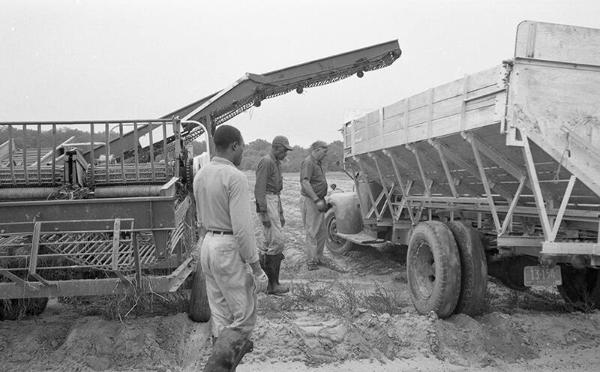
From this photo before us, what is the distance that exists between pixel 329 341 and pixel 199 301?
1300mm

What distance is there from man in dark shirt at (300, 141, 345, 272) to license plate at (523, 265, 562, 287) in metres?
4.03

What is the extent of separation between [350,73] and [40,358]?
7.07 meters

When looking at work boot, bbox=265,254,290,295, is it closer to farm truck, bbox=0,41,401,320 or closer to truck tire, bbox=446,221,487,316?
farm truck, bbox=0,41,401,320

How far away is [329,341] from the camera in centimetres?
479

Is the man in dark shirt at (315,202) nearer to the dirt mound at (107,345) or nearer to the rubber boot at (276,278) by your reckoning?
the rubber boot at (276,278)

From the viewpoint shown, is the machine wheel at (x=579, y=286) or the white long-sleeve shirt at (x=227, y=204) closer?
the white long-sleeve shirt at (x=227, y=204)

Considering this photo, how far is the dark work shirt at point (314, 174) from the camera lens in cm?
855

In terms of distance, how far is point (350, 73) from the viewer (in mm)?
9781

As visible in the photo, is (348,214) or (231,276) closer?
(231,276)

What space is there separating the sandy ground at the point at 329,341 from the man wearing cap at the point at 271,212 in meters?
0.85

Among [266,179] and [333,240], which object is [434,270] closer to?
[266,179]

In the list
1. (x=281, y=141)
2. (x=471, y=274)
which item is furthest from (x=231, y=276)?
(x=281, y=141)

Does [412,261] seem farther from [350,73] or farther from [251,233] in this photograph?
[350,73]

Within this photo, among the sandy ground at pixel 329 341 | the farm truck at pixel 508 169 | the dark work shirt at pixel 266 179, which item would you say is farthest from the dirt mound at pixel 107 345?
the farm truck at pixel 508 169
